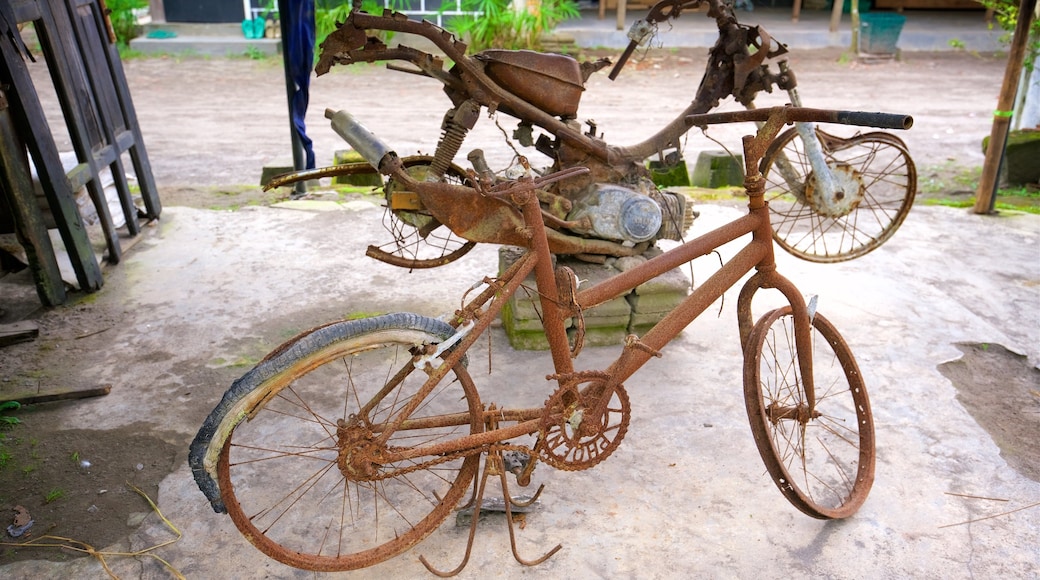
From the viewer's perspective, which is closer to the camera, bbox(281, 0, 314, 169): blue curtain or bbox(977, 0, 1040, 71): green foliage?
bbox(281, 0, 314, 169): blue curtain

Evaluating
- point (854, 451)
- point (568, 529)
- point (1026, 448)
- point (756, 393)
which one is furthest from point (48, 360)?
point (1026, 448)

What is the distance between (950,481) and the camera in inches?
119

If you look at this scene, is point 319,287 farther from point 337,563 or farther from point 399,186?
point 337,563

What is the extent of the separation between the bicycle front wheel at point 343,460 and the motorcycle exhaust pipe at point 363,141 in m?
0.65

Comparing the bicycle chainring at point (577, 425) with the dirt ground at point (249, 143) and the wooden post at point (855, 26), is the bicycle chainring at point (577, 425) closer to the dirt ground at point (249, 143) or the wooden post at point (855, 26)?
the dirt ground at point (249, 143)

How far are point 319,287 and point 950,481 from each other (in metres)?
3.35

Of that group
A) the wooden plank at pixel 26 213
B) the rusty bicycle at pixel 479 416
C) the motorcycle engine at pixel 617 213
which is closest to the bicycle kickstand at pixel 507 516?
the rusty bicycle at pixel 479 416

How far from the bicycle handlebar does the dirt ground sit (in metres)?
1.66

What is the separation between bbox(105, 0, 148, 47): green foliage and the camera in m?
12.7

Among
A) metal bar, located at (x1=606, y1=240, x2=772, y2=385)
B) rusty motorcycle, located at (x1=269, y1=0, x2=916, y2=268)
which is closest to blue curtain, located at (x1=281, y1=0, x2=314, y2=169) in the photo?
rusty motorcycle, located at (x1=269, y1=0, x2=916, y2=268)

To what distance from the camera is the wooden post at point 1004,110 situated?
5258 millimetres

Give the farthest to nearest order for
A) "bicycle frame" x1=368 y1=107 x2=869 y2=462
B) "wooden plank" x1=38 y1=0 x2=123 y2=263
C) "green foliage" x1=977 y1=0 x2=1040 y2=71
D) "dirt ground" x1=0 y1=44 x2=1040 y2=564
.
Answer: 1. "green foliage" x1=977 y1=0 x2=1040 y2=71
2. "wooden plank" x1=38 y1=0 x2=123 y2=263
3. "dirt ground" x1=0 y1=44 x2=1040 y2=564
4. "bicycle frame" x1=368 y1=107 x2=869 y2=462

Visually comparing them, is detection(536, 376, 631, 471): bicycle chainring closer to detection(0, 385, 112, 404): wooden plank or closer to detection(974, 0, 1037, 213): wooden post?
detection(0, 385, 112, 404): wooden plank

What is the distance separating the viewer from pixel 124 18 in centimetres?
1287
